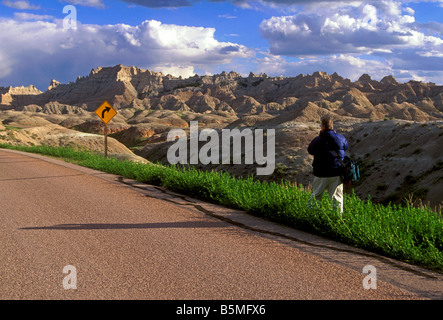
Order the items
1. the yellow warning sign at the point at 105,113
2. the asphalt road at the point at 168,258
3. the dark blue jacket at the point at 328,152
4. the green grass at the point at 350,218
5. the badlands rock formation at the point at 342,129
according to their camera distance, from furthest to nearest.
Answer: the badlands rock formation at the point at 342,129 < the yellow warning sign at the point at 105,113 < the dark blue jacket at the point at 328,152 < the green grass at the point at 350,218 < the asphalt road at the point at 168,258

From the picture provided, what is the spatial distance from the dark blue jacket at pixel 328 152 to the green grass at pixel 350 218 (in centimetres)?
52

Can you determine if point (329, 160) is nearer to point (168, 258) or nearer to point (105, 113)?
point (168, 258)

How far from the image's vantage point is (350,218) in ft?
22.9

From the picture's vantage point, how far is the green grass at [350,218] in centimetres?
582

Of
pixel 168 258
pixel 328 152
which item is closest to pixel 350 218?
pixel 328 152

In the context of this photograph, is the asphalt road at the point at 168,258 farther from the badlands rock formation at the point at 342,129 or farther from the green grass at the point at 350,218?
the badlands rock formation at the point at 342,129

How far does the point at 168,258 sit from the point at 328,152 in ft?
10.9

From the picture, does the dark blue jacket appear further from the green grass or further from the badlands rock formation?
the badlands rock formation

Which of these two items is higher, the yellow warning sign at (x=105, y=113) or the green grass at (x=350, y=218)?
the yellow warning sign at (x=105, y=113)

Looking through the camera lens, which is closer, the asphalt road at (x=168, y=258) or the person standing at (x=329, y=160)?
the asphalt road at (x=168, y=258)

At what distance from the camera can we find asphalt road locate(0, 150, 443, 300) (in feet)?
14.5

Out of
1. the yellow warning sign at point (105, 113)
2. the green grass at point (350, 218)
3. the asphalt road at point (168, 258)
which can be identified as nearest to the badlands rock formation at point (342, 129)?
the green grass at point (350, 218)
